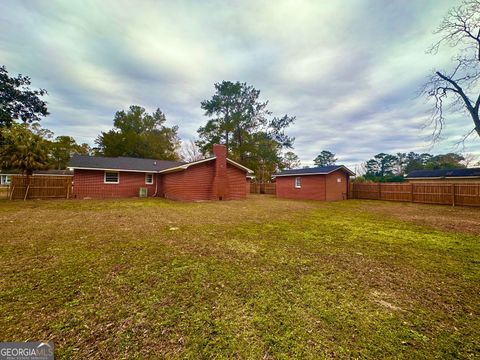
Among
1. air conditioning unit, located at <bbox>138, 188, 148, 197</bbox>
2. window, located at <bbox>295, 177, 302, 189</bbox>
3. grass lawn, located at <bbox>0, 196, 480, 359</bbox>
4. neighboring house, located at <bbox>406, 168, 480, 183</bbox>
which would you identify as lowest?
grass lawn, located at <bbox>0, 196, 480, 359</bbox>

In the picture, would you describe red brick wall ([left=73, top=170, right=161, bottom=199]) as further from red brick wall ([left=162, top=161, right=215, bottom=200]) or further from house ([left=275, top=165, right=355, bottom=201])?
house ([left=275, top=165, right=355, bottom=201])

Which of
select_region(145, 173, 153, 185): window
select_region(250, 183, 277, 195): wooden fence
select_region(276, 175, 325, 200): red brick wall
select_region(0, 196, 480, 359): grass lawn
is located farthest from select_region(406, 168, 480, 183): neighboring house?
select_region(145, 173, 153, 185): window

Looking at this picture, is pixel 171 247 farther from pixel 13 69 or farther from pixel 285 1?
pixel 13 69

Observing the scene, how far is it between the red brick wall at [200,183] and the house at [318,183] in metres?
6.98

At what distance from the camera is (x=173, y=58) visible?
1238 centimetres

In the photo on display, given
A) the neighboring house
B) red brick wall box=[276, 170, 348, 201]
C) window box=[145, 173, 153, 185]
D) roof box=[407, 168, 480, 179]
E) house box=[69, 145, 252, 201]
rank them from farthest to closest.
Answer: roof box=[407, 168, 480, 179] → the neighboring house → window box=[145, 173, 153, 185] → red brick wall box=[276, 170, 348, 201] → house box=[69, 145, 252, 201]

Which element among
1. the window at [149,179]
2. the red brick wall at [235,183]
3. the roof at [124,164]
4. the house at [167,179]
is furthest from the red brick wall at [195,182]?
the window at [149,179]

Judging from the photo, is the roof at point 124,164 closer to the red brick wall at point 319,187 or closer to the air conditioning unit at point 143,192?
the air conditioning unit at point 143,192

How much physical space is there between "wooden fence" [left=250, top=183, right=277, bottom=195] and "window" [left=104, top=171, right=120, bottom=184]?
60.8 ft

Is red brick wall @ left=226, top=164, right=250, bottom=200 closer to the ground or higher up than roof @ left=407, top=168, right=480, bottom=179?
closer to the ground

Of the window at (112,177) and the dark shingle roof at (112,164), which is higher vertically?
the dark shingle roof at (112,164)

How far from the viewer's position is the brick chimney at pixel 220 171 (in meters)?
16.0

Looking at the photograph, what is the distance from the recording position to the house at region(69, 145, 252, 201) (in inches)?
617

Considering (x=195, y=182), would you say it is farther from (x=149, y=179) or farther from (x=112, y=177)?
(x=112, y=177)
